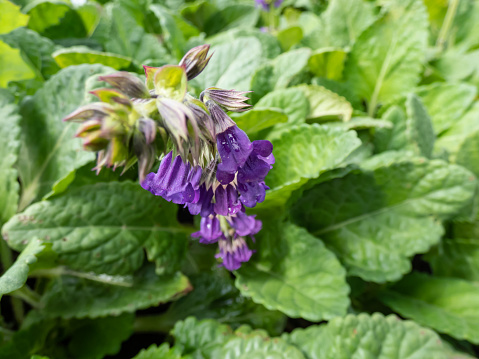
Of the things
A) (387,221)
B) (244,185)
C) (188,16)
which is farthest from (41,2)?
(387,221)

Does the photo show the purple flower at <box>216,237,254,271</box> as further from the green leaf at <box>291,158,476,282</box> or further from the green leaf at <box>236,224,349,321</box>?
the green leaf at <box>291,158,476,282</box>

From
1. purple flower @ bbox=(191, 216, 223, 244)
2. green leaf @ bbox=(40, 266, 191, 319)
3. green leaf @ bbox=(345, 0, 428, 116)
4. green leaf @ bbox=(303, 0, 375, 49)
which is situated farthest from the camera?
green leaf @ bbox=(303, 0, 375, 49)

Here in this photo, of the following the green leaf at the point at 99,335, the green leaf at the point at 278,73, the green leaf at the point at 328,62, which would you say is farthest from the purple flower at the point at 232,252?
the green leaf at the point at 328,62

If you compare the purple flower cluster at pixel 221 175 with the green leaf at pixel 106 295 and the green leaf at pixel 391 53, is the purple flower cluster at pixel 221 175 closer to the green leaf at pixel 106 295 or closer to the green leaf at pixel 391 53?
the green leaf at pixel 106 295

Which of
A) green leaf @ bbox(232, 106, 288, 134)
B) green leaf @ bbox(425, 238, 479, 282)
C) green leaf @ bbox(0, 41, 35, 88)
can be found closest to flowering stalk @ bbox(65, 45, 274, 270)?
green leaf @ bbox(232, 106, 288, 134)

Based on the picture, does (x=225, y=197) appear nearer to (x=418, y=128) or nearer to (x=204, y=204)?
(x=204, y=204)

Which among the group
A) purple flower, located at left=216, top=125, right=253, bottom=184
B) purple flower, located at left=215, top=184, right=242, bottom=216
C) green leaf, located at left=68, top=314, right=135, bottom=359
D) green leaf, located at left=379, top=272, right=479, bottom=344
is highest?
purple flower, located at left=216, top=125, right=253, bottom=184

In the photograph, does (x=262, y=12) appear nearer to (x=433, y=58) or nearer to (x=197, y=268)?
(x=433, y=58)
